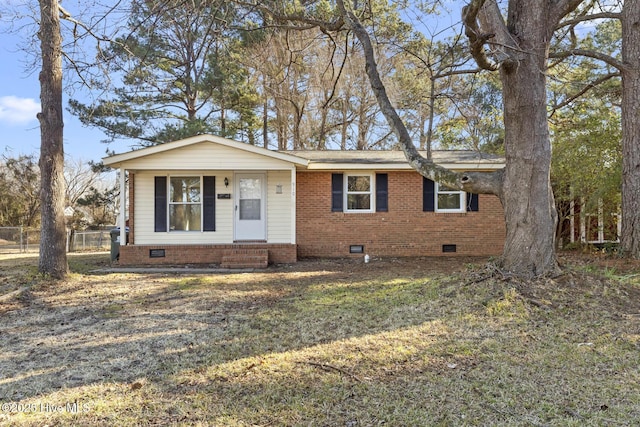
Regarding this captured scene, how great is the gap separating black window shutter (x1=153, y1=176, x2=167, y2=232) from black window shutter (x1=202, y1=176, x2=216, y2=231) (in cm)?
104

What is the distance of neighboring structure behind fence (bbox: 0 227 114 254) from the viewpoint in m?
16.2

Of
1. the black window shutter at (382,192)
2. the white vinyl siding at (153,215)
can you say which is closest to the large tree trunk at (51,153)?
the white vinyl siding at (153,215)

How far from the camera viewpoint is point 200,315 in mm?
5215

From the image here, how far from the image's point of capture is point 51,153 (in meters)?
7.65

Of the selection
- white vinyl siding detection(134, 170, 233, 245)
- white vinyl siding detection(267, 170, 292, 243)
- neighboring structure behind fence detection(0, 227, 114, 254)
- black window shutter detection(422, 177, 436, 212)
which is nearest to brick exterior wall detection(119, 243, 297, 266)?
white vinyl siding detection(134, 170, 233, 245)

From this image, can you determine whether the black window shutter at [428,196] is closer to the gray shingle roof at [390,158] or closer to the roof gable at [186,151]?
the gray shingle roof at [390,158]

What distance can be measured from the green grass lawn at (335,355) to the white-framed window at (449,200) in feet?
17.6

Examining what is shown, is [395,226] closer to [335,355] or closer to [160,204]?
[160,204]

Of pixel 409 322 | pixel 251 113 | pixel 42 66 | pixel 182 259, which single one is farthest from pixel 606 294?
pixel 251 113

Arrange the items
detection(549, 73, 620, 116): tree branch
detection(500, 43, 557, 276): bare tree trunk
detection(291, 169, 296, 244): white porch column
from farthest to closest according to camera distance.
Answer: detection(291, 169, 296, 244): white porch column → detection(549, 73, 620, 116): tree branch → detection(500, 43, 557, 276): bare tree trunk

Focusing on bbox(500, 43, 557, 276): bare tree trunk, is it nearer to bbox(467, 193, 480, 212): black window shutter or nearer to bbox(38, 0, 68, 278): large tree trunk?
bbox(467, 193, 480, 212): black window shutter

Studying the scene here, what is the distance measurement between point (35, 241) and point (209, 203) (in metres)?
12.9

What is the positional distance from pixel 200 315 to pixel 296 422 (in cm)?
311

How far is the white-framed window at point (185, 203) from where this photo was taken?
1055 cm
